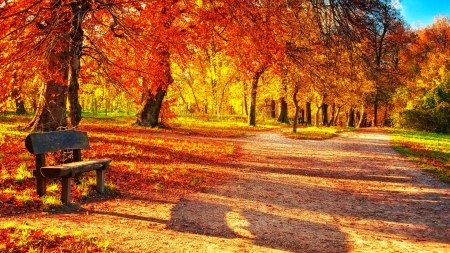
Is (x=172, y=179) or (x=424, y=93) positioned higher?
(x=424, y=93)

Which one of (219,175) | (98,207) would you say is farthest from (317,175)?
(98,207)

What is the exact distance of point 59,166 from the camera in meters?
6.64

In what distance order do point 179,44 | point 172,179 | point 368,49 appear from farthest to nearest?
point 179,44 < point 172,179 < point 368,49

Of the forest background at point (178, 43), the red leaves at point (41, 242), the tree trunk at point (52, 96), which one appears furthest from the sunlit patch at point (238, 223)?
the tree trunk at point (52, 96)

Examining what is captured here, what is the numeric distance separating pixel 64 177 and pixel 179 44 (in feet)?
21.7

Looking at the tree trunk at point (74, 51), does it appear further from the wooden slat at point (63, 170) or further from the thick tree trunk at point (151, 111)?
the thick tree trunk at point (151, 111)

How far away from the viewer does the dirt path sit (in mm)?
5602

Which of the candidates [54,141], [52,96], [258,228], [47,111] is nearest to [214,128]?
[47,111]

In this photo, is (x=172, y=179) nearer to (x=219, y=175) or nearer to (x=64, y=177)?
(x=219, y=175)

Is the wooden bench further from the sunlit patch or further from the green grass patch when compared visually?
the green grass patch

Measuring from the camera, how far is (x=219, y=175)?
438 inches

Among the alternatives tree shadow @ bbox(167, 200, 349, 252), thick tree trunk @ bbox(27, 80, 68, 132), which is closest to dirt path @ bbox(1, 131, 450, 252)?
tree shadow @ bbox(167, 200, 349, 252)

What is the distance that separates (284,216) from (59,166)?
4199 millimetres

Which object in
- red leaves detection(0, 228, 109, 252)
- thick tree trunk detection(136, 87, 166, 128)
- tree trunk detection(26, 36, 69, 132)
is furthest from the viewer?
thick tree trunk detection(136, 87, 166, 128)
